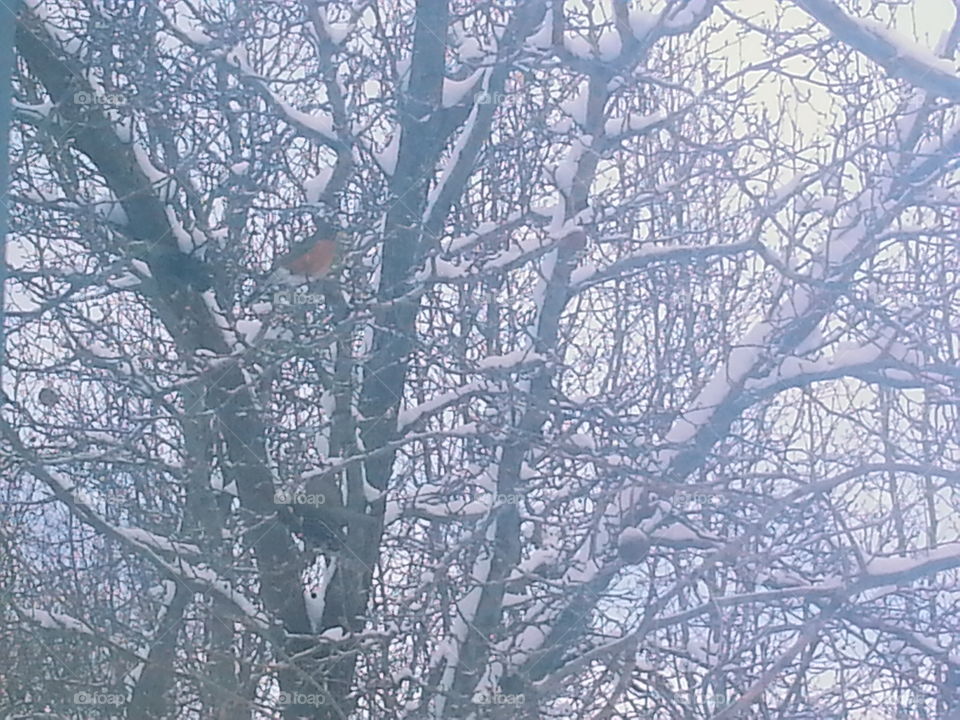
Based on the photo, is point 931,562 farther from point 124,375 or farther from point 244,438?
point 124,375

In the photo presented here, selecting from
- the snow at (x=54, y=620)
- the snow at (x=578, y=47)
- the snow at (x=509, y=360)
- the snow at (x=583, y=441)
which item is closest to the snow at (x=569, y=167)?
the snow at (x=578, y=47)

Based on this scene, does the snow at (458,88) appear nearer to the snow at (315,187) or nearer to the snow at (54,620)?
the snow at (315,187)

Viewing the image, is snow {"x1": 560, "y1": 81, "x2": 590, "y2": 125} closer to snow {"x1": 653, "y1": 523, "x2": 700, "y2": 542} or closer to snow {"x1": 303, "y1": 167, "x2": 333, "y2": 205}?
snow {"x1": 303, "y1": 167, "x2": 333, "y2": 205}

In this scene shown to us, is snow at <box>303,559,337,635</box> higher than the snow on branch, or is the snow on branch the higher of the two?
the snow on branch

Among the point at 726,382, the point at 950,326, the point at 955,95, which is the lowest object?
the point at 726,382

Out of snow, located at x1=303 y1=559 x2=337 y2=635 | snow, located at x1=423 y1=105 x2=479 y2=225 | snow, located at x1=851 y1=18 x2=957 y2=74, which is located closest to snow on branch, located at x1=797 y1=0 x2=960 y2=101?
snow, located at x1=851 y1=18 x2=957 y2=74

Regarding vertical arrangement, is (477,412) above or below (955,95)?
below

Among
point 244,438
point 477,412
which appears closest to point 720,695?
point 477,412

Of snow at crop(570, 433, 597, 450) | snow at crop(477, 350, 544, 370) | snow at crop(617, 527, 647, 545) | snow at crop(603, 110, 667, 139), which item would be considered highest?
snow at crop(603, 110, 667, 139)

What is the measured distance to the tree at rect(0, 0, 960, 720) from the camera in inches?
59.1

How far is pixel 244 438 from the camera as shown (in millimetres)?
1520

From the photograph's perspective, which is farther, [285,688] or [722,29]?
[722,29]

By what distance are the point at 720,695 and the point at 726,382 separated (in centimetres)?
41

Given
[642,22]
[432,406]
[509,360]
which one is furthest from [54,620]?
[642,22]
